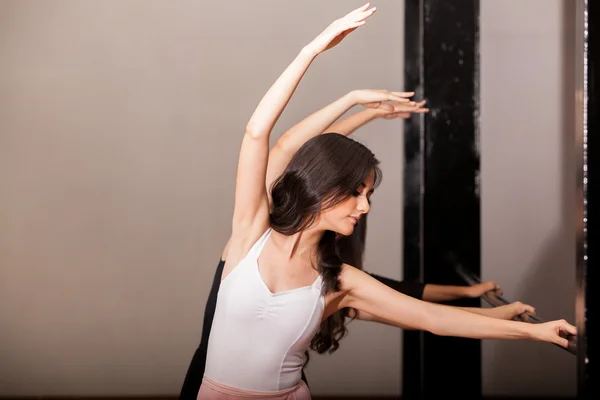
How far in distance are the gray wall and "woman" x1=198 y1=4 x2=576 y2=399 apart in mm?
2023

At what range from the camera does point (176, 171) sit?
3.67 m

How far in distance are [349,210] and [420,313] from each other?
26cm

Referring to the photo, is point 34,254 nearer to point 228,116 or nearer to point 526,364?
point 228,116

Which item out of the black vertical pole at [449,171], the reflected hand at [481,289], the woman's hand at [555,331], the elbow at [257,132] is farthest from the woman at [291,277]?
the black vertical pole at [449,171]

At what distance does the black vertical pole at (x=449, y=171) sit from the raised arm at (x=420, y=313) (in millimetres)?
613

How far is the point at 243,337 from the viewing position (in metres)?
1.57

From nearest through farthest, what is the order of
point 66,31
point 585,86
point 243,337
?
1. point 585,86
2. point 243,337
3. point 66,31

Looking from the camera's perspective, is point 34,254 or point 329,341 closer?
point 329,341

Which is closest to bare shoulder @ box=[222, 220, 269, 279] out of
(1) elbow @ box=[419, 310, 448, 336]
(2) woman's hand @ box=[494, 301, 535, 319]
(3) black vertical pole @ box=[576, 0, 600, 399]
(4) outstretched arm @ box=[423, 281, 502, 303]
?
(1) elbow @ box=[419, 310, 448, 336]

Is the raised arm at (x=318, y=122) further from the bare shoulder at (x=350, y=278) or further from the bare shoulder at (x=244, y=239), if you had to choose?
the bare shoulder at (x=350, y=278)

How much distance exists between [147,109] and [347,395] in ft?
5.93

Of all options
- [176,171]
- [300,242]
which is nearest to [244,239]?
[300,242]

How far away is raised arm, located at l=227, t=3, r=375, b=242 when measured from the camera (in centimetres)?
142

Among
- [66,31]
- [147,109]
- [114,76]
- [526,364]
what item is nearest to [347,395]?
[526,364]
